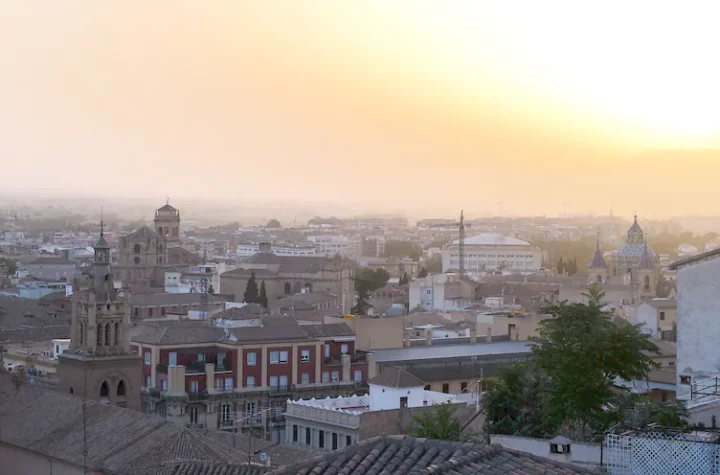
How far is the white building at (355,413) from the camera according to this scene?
32781 millimetres

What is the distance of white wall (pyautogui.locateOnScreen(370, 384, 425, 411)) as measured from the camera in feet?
116

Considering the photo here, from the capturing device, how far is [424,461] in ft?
38.9

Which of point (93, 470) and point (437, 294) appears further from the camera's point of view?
point (437, 294)

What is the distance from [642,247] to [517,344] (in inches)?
2275

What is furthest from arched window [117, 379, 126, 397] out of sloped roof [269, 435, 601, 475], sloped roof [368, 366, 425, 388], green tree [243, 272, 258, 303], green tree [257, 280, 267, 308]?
green tree [243, 272, 258, 303]

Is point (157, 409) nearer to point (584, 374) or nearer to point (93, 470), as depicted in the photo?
point (93, 470)

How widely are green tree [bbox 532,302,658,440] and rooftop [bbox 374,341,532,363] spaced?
24545mm

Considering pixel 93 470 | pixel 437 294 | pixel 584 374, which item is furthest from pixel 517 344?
pixel 437 294

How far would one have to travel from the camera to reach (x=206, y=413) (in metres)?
42.5

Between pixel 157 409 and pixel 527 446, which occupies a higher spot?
pixel 527 446

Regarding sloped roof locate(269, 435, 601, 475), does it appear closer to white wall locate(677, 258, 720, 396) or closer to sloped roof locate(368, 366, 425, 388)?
white wall locate(677, 258, 720, 396)

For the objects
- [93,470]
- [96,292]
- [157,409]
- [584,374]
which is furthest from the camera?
[157,409]

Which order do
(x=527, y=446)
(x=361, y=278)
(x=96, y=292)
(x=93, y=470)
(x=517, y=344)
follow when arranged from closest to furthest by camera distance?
(x=527, y=446) → (x=93, y=470) → (x=96, y=292) → (x=517, y=344) → (x=361, y=278)

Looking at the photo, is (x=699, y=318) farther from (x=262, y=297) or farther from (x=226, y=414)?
(x=262, y=297)
